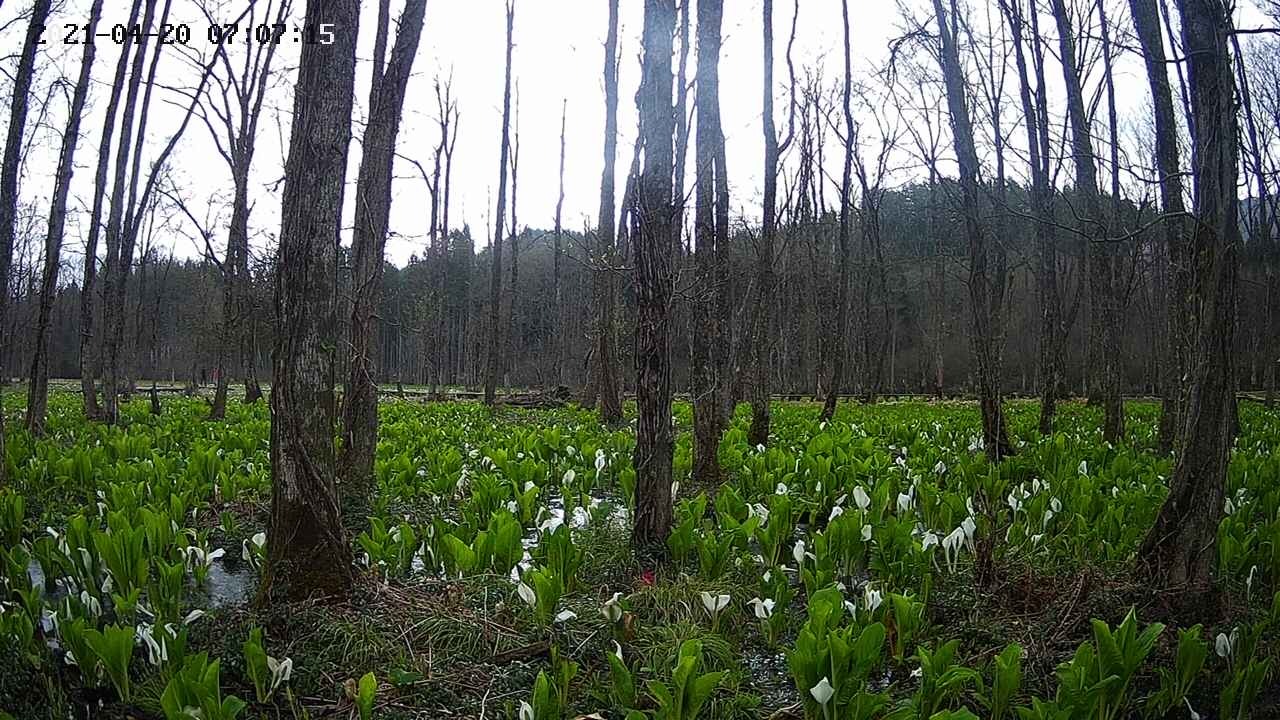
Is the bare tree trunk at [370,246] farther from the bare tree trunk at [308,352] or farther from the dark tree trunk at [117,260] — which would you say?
the dark tree trunk at [117,260]

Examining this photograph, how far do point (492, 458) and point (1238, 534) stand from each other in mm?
5658

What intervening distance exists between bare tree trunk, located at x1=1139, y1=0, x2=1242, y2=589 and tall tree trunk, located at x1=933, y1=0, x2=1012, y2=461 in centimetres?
471

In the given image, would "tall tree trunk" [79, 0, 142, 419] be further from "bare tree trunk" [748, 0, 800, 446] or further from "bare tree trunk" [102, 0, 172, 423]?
"bare tree trunk" [748, 0, 800, 446]

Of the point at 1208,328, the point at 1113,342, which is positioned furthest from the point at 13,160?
the point at 1113,342

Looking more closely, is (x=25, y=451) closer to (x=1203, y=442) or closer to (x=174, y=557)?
(x=174, y=557)

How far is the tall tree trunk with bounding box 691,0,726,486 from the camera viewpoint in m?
7.42

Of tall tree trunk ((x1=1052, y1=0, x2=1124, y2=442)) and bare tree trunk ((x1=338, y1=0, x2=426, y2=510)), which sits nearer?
bare tree trunk ((x1=338, y1=0, x2=426, y2=510))

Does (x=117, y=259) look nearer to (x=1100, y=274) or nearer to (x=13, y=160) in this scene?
(x=13, y=160)

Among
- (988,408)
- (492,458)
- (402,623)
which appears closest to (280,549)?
(402,623)

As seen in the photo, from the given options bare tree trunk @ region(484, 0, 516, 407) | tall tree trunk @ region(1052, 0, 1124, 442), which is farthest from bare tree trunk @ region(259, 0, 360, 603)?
bare tree trunk @ region(484, 0, 516, 407)

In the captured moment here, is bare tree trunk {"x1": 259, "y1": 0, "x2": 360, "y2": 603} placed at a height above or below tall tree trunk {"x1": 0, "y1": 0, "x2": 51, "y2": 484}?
below

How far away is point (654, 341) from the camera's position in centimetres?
471

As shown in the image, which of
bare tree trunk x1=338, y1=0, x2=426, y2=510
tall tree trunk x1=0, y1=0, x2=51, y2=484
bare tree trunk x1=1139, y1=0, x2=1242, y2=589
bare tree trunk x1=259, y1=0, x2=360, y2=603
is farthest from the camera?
tall tree trunk x1=0, y1=0, x2=51, y2=484

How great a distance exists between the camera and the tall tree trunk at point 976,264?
8.41 m
